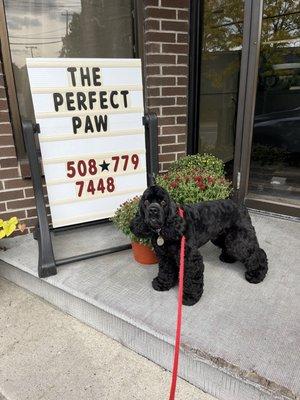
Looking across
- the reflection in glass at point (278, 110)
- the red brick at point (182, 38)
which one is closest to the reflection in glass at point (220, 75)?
the reflection in glass at point (278, 110)

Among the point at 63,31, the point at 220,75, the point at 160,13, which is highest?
the point at 160,13

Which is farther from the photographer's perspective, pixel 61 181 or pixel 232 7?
pixel 232 7

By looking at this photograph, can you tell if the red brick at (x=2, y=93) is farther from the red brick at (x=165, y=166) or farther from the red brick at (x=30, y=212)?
the red brick at (x=165, y=166)

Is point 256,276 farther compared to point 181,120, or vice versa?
point 181,120

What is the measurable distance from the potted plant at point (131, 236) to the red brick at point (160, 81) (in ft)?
4.13

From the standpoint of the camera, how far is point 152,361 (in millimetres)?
1976

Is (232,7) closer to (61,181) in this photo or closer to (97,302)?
(61,181)

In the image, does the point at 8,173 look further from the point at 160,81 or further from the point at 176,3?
the point at 176,3

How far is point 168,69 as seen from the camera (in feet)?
10.5

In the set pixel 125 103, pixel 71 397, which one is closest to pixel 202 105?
pixel 125 103

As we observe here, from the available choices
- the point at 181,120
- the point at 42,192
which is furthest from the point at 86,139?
the point at 181,120

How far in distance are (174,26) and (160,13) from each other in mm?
181

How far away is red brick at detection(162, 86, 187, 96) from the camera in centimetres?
323

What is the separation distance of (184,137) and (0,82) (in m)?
1.79
